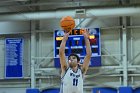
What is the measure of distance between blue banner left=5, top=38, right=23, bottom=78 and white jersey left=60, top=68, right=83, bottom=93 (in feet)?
25.5

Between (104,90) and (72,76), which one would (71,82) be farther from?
(104,90)

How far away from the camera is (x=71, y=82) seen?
439cm

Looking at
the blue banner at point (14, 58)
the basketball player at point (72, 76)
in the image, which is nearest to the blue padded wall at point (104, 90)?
the blue banner at point (14, 58)

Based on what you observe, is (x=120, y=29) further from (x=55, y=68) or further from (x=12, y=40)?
(x=12, y=40)

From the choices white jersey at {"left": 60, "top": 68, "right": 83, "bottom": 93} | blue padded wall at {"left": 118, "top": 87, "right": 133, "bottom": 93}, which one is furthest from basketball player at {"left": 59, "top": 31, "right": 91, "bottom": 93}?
blue padded wall at {"left": 118, "top": 87, "right": 133, "bottom": 93}

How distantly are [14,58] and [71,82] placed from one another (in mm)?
7891

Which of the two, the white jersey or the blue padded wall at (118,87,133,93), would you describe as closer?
the white jersey

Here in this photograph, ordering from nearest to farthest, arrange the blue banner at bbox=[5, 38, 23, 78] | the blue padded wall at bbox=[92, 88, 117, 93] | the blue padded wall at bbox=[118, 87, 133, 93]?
the blue padded wall at bbox=[118, 87, 133, 93] → the blue padded wall at bbox=[92, 88, 117, 93] → the blue banner at bbox=[5, 38, 23, 78]

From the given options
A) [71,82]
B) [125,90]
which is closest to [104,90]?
[125,90]

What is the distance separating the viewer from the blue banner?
12.0m

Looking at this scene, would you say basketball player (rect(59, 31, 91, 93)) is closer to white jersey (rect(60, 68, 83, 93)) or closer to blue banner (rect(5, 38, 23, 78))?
white jersey (rect(60, 68, 83, 93))

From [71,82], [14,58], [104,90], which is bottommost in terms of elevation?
[104,90]

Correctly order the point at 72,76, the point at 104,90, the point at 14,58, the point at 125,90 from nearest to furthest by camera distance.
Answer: the point at 72,76 < the point at 125,90 < the point at 104,90 < the point at 14,58

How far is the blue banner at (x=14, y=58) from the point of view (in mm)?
12047
